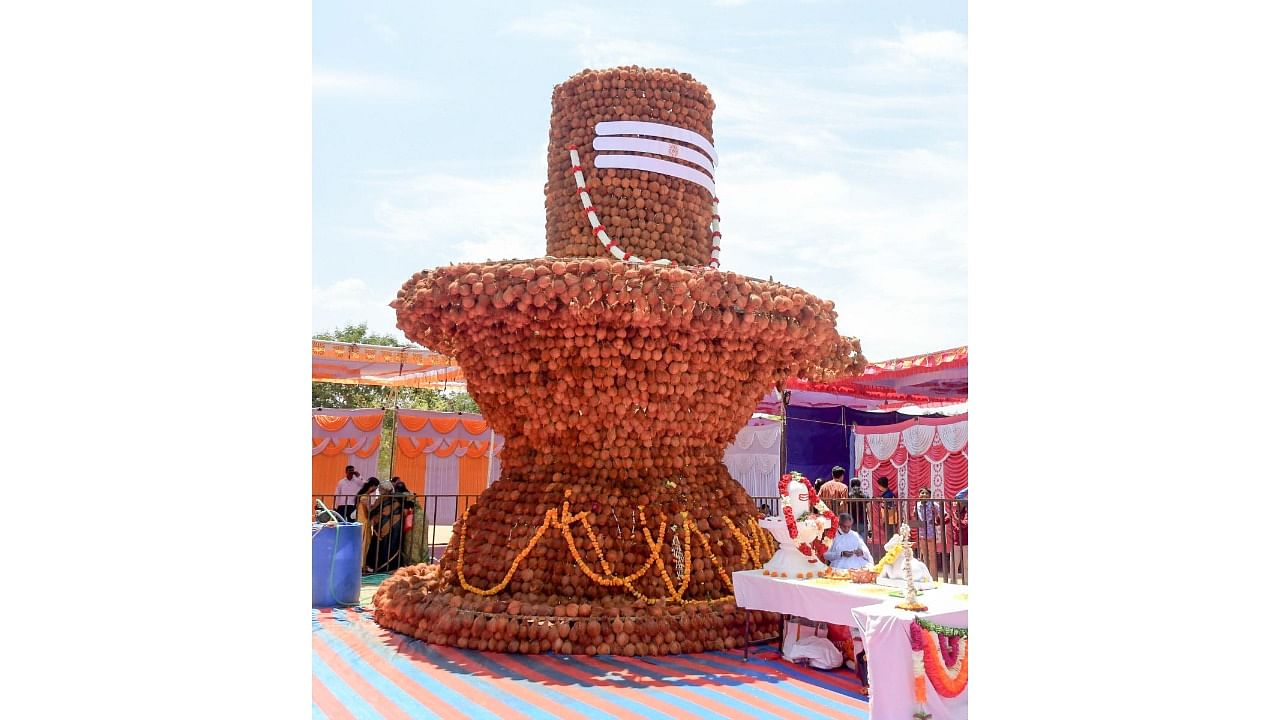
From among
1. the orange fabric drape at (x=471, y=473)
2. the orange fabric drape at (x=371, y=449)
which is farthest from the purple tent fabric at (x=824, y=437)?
the orange fabric drape at (x=371, y=449)

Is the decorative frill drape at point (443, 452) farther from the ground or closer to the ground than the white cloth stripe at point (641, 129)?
closer to the ground

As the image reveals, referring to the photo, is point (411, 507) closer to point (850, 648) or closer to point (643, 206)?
Answer: point (643, 206)

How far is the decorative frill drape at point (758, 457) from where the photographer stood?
56.6ft

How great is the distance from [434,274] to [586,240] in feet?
4.63

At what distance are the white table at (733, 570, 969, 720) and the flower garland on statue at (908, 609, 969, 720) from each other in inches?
1.4

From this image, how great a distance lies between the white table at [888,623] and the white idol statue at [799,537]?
43 cm

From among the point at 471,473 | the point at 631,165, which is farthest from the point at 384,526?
the point at 471,473

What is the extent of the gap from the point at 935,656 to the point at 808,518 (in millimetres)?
2055

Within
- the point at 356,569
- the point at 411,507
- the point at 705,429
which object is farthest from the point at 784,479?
the point at 411,507

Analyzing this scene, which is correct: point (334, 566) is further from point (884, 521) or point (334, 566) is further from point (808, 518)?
point (884, 521)

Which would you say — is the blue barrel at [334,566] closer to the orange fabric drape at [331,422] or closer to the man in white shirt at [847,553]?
the man in white shirt at [847,553]

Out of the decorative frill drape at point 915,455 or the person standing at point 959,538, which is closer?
the person standing at point 959,538

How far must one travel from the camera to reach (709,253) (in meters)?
7.93

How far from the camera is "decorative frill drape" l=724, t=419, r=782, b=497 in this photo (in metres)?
17.3
